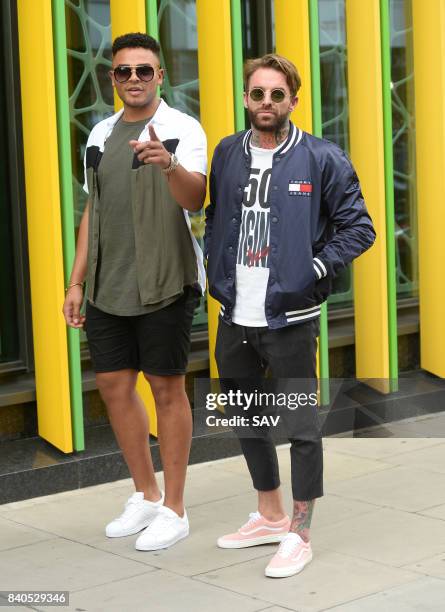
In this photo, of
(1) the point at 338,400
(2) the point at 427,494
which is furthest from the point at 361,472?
(1) the point at 338,400

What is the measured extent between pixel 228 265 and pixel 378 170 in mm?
2828

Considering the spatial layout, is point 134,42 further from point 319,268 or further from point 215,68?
point 215,68

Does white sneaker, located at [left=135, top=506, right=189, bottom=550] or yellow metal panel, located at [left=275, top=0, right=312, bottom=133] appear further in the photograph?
yellow metal panel, located at [left=275, top=0, right=312, bottom=133]

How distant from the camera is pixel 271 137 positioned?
4.60 metres

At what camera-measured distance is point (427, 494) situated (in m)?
5.70

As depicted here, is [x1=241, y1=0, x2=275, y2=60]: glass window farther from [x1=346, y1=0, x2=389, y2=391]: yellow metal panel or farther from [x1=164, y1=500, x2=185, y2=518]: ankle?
[x1=164, y1=500, x2=185, y2=518]: ankle

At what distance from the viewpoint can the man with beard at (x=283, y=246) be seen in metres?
4.52

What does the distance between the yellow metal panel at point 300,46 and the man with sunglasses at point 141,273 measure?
6.43ft

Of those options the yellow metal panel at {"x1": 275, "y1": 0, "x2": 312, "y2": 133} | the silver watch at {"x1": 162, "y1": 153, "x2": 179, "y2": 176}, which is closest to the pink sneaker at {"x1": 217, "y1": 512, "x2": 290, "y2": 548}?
the silver watch at {"x1": 162, "y1": 153, "x2": 179, "y2": 176}

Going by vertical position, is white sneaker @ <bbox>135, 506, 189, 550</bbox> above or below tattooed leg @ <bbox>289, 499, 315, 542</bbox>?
below

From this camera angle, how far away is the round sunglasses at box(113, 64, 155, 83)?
4.82m

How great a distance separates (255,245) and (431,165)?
3.47 metres

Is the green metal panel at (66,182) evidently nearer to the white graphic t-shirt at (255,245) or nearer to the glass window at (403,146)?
the white graphic t-shirt at (255,245)

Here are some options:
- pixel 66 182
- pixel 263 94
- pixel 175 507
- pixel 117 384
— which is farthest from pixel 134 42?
pixel 175 507
